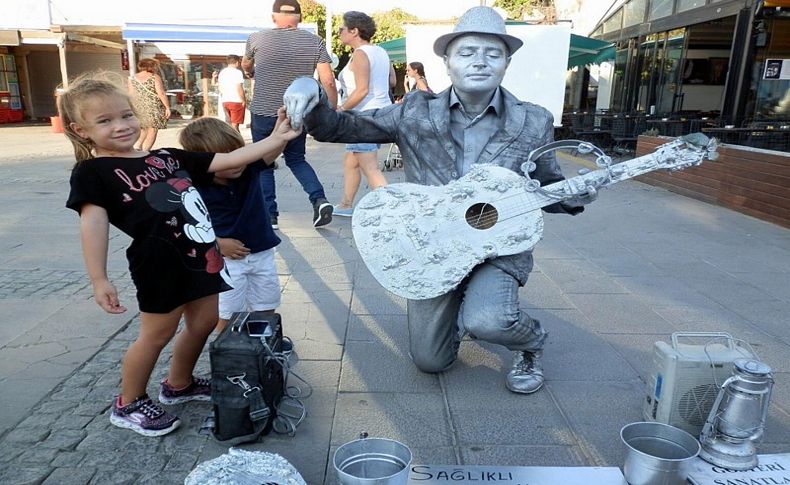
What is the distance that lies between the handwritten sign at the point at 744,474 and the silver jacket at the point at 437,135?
3.32 ft

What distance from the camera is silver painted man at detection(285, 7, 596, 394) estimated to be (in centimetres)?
256

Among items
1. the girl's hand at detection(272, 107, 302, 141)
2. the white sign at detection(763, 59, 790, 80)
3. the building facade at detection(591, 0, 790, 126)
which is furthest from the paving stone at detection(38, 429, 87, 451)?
the white sign at detection(763, 59, 790, 80)

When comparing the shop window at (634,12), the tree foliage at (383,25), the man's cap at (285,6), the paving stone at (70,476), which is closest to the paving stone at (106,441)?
the paving stone at (70,476)

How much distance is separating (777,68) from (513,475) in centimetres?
809

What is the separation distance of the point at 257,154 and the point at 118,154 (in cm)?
52

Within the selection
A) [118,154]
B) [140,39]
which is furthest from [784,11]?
[140,39]

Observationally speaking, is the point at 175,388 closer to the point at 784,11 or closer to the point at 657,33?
the point at 784,11

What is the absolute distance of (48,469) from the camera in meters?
2.15

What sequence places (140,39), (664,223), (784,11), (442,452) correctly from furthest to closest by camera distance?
(140,39), (784,11), (664,223), (442,452)

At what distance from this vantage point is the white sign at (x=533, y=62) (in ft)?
31.2

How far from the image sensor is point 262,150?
243 cm

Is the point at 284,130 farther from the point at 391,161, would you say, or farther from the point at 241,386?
the point at 391,161

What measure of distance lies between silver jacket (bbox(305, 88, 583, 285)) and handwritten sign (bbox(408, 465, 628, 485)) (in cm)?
87

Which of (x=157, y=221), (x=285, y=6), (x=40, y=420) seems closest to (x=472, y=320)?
(x=157, y=221)
